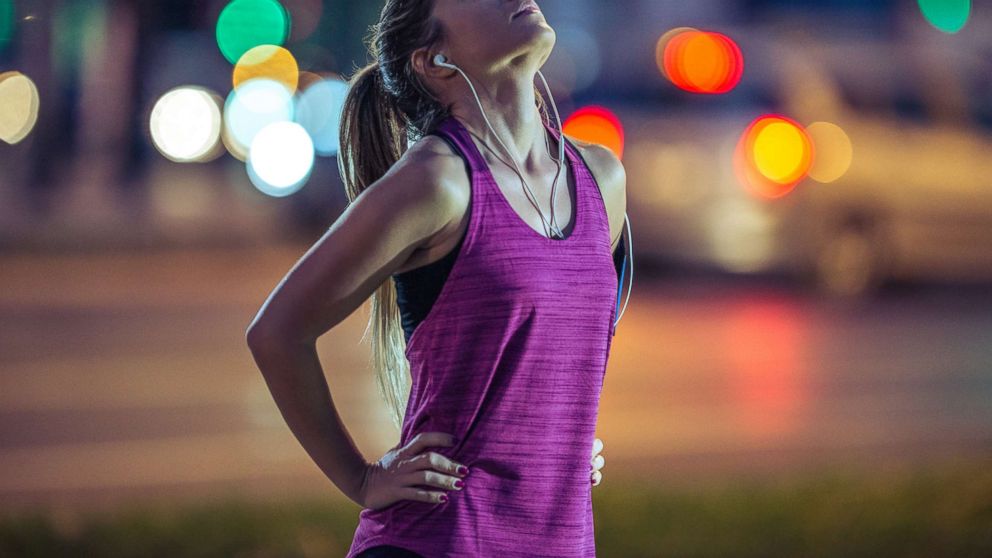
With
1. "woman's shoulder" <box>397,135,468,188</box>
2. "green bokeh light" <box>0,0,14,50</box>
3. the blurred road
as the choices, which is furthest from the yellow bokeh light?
"green bokeh light" <box>0,0,14,50</box>

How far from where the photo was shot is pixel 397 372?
293 cm

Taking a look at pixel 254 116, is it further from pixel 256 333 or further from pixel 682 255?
pixel 256 333

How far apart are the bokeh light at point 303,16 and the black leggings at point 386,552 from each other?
23.7 meters

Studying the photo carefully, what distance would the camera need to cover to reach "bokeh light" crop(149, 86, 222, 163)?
2070 centimetres

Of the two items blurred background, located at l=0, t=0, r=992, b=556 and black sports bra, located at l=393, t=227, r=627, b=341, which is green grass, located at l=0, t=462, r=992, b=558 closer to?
blurred background, located at l=0, t=0, r=992, b=556

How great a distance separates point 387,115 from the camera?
282cm

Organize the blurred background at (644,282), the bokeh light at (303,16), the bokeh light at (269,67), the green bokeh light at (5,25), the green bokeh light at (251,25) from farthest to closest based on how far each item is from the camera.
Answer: the green bokeh light at (251,25), the bokeh light at (303,16), the bokeh light at (269,67), the green bokeh light at (5,25), the blurred background at (644,282)

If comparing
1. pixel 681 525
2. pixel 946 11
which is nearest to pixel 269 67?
pixel 946 11

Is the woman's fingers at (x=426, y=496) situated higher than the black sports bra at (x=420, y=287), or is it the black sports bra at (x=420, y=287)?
the black sports bra at (x=420, y=287)

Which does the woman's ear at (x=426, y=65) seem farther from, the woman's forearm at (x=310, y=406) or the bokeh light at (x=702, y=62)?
the bokeh light at (x=702, y=62)

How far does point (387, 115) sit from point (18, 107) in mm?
19840

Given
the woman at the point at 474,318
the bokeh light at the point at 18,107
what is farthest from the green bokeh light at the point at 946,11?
the woman at the point at 474,318

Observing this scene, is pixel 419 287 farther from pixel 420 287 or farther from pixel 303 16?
pixel 303 16

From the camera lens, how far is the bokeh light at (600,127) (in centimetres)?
1208
